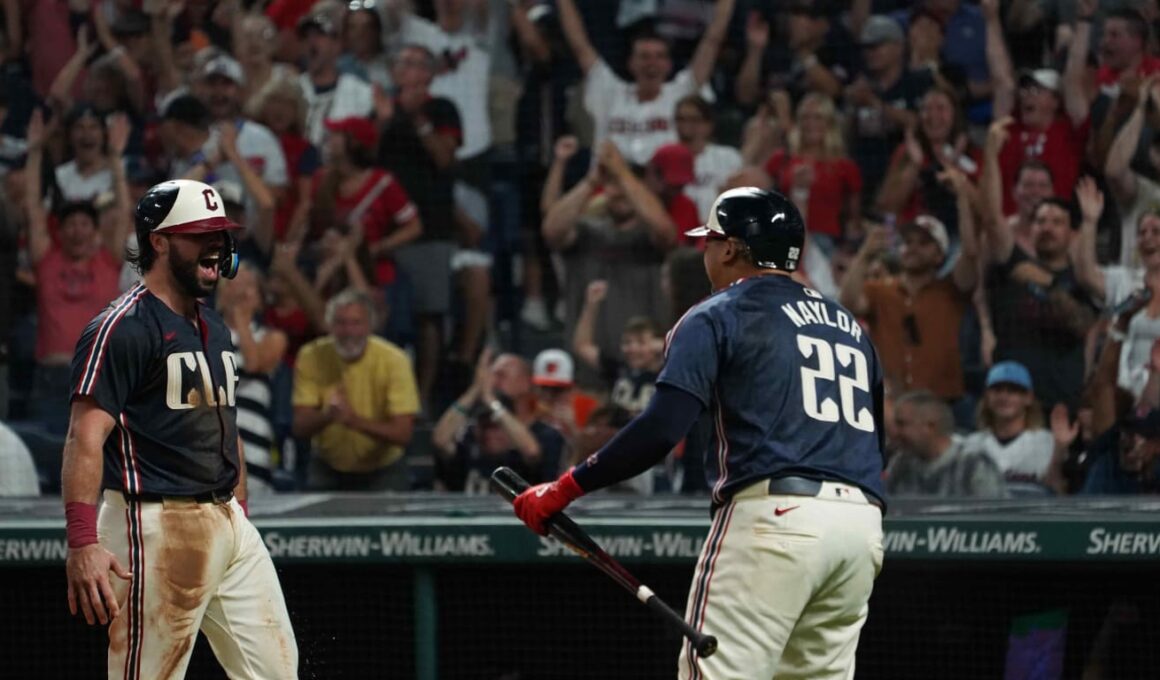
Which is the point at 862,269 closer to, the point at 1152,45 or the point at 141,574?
the point at 1152,45

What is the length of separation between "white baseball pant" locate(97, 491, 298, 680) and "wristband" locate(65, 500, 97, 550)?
0.16 m

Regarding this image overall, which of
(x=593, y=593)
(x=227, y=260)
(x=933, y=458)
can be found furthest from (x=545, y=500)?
(x=933, y=458)

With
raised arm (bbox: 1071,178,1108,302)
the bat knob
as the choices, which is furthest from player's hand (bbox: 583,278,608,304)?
the bat knob

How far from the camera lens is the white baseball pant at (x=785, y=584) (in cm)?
382

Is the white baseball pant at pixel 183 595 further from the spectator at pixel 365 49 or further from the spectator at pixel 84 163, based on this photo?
the spectator at pixel 365 49

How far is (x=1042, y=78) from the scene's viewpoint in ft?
27.3

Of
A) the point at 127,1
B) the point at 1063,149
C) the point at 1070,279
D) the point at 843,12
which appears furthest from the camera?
the point at 127,1

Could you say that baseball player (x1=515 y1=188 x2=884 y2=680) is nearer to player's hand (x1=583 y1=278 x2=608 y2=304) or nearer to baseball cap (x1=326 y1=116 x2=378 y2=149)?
player's hand (x1=583 y1=278 x2=608 y2=304)

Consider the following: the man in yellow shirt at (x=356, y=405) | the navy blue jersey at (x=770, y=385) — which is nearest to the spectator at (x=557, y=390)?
the man in yellow shirt at (x=356, y=405)

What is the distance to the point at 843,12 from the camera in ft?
30.5

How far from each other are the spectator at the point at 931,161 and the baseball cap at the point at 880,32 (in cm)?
51

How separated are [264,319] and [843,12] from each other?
11.1 ft

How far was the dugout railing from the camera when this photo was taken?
5520mm

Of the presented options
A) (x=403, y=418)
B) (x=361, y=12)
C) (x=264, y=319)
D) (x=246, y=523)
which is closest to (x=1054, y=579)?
(x=246, y=523)
